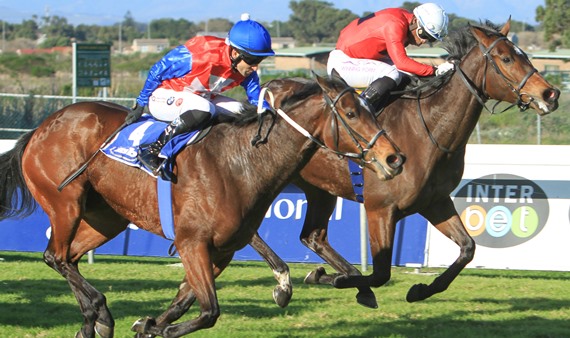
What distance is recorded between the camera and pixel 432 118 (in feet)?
22.6

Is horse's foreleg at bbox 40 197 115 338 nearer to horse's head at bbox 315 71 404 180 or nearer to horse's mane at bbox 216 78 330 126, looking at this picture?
horse's mane at bbox 216 78 330 126

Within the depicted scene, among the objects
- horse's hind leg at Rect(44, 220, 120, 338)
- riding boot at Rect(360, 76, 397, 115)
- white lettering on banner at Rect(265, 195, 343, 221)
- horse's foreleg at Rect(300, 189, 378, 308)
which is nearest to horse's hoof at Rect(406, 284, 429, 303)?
horse's foreleg at Rect(300, 189, 378, 308)

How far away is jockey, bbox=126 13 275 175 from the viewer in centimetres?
555

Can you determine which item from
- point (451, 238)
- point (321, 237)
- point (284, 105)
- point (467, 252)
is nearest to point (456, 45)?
point (451, 238)

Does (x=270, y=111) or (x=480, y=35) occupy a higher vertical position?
(x=480, y=35)

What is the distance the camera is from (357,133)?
4914mm

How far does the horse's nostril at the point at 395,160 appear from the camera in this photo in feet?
15.8

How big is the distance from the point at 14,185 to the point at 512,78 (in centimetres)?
358

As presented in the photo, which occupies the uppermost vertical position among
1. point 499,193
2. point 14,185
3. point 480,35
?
point 480,35

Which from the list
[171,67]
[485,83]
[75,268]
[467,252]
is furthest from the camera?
[467,252]

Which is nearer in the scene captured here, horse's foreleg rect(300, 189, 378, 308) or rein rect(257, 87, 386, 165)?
rein rect(257, 87, 386, 165)

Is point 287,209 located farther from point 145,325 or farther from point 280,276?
point 145,325

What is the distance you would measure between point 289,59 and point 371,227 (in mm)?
40235

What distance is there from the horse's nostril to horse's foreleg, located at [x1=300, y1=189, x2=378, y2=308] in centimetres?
224
